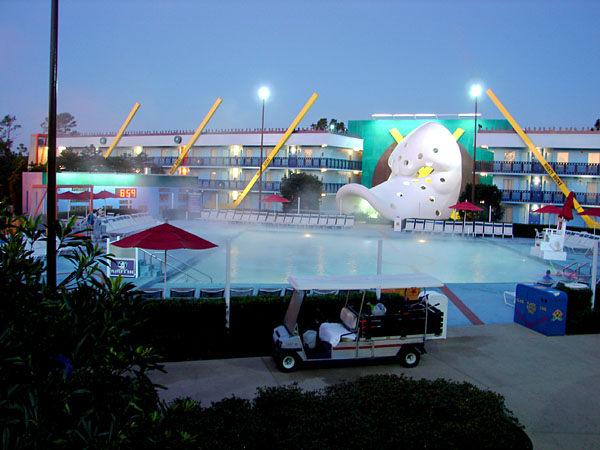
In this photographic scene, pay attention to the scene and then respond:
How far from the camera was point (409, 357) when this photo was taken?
915 cm

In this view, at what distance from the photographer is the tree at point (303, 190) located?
136ft

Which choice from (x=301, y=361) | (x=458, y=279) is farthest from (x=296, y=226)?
(x=301, y=361)

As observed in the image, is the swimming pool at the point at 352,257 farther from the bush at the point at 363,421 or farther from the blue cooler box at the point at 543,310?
the bush at the point at 363,421

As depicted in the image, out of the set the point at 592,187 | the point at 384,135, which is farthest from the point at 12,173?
the point at 592,187

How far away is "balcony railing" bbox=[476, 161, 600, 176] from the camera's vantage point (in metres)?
40.4

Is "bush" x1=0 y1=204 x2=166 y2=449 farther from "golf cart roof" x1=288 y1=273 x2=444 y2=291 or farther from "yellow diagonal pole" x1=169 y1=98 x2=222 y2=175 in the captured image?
"yellow diagonal pole" x1=169 y1=98 x2=222 y2=175

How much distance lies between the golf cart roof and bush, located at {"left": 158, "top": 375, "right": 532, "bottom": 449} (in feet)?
8.04

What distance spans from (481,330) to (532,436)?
5.06 metres

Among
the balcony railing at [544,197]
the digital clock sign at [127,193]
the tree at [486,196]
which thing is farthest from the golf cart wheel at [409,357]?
the balcony railing at [544,197]

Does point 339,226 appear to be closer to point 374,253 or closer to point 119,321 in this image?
point 374,253

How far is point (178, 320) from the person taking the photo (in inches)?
378

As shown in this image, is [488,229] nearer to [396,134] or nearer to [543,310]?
[396,134]

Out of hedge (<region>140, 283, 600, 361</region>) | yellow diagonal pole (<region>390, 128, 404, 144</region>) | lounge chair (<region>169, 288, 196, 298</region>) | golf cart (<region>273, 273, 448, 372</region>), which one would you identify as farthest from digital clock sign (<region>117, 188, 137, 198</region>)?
golf cart (<region>273, 273, 448, 372</region>)

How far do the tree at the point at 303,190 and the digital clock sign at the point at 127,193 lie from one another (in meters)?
11.5
